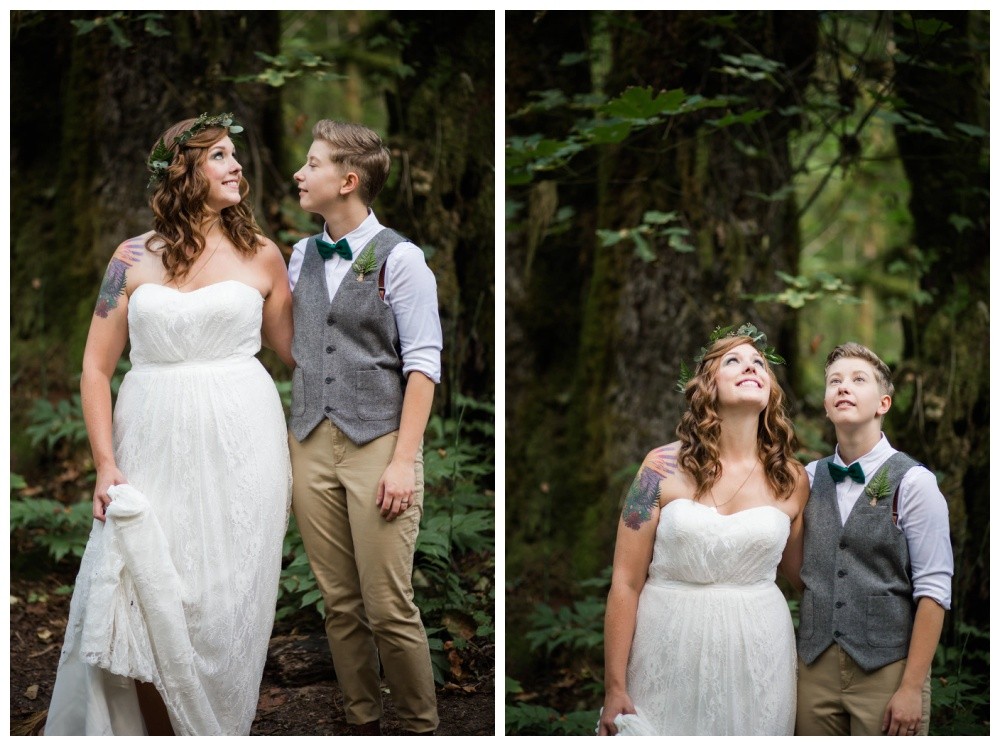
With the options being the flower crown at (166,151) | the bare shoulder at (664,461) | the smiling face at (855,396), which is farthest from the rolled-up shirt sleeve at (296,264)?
the smiling face at (855,396)

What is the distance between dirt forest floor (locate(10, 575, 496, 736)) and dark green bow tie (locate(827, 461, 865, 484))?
157 cm

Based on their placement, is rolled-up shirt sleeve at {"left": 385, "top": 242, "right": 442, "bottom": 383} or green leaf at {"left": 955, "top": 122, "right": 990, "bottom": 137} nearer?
rolled-up shirt sleeve at {"left": 385, "top": 242, "right": 442, "bottom": 383}

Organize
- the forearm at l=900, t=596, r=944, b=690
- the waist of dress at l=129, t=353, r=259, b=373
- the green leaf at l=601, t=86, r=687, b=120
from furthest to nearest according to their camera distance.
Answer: the green leaf at l=601, t=86, r=687, b=120, the waist of dress at l=129, t=353, r=259, b=373, the forearm at l=900, t=596, r=944, b=690

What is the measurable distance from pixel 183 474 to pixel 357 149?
116cm

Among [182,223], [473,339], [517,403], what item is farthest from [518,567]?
[182,223]

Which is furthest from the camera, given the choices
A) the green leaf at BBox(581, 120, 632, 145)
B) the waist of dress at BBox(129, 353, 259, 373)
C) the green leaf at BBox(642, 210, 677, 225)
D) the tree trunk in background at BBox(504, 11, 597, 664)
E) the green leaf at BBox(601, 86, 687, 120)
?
the tree trunk in background at BBox(504, 11, 597, 664)

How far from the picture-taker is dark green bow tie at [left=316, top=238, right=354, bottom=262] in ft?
10.5

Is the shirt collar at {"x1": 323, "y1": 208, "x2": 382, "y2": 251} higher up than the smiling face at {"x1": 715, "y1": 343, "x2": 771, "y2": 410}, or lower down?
higher up

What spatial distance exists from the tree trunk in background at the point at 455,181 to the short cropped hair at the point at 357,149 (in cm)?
152

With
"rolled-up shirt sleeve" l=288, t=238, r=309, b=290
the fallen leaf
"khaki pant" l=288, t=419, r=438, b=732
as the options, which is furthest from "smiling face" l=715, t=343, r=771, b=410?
the fallen leaf

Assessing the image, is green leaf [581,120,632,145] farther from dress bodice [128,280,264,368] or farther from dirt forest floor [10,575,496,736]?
Answer: dirt forest floor [10,575,496,736]

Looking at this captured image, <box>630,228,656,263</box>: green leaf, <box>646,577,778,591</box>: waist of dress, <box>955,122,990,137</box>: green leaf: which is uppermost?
<box>955,122,990,137</box>: green leaf

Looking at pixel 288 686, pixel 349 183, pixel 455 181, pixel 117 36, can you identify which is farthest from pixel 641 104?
pixel 288 686

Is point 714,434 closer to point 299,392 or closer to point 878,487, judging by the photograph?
point 878,487
